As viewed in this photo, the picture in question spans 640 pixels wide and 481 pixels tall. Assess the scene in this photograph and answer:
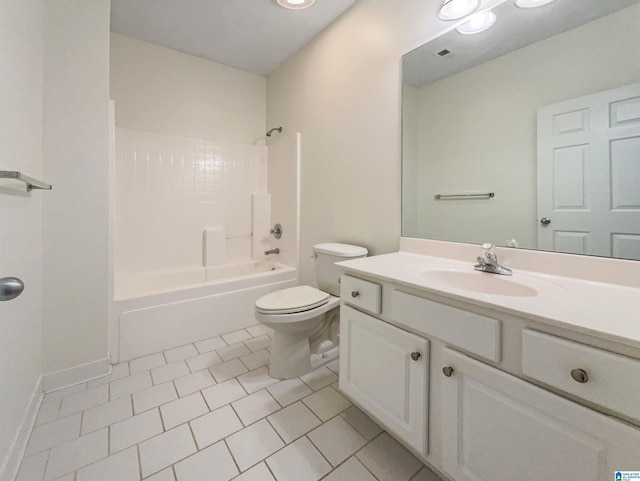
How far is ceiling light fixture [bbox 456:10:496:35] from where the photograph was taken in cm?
126

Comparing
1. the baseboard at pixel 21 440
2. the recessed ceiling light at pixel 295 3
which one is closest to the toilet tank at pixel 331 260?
the baseboard at pixel 21 440

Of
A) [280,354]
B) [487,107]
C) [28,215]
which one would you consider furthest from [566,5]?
[28,215]

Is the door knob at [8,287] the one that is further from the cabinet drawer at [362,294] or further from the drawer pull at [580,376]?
the drawer pull at [580,376]

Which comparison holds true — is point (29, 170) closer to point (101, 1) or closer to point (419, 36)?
point (101, 1)

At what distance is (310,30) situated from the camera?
2.18 metres

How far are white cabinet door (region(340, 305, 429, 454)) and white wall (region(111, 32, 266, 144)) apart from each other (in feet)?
7.74

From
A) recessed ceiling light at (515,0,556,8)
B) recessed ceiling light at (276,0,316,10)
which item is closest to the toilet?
recessed ceiling light at (515,0,556,8)

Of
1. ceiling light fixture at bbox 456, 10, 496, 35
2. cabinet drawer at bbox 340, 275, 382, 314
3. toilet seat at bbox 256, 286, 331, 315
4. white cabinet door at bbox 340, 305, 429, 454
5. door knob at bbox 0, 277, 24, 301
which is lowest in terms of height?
white cabinet door at bbox 340, 305, 429, 454

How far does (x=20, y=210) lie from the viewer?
1142mm

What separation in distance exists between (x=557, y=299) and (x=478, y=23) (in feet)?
4.27

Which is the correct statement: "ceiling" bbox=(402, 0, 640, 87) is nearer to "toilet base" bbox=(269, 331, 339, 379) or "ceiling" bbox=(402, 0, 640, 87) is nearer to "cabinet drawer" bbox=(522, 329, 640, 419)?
"cabinet drawer" bbox=(522, 329, 640, 419)

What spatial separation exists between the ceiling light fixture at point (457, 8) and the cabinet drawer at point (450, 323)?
4.59ft

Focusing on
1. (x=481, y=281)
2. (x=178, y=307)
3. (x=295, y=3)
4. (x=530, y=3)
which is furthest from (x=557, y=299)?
(x=295, y=3)

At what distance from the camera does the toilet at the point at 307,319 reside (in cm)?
154
